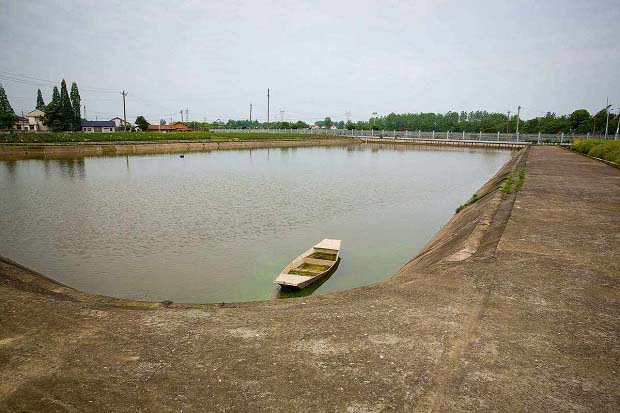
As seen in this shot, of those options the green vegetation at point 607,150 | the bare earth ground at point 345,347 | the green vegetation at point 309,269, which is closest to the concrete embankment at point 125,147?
the green vegetation at point 309,269

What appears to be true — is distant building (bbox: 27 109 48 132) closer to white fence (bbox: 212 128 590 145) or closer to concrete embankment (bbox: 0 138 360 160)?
white fence (bbox: 212 128 590 145)

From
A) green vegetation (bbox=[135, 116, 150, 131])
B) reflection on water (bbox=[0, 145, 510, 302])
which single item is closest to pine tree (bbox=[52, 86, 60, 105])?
green vegetation (bbox=[135, 116, 150, 131])

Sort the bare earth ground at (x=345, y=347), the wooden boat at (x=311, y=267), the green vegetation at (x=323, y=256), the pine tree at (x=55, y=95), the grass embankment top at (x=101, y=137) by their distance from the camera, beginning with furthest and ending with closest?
the pine tree at (x=55, y=95) → the grass embankment top at (x=101, y=137) → the green vegetation at (x=323, y=256) → the wooden boat at (x=311, y=267) → the bare earth ground at (x=345, y=347)

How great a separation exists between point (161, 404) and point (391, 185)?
27979mm

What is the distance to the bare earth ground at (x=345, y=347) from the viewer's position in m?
4.10

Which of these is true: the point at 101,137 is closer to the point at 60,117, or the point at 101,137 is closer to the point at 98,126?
the point at 60,117

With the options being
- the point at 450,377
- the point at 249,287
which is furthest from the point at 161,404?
the point at 249,287

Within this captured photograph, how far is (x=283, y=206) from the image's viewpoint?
70.2 feet

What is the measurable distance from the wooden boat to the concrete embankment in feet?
152

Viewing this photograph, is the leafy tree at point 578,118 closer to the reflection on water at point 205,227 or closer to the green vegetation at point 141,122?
the reflection on water at point 205,227

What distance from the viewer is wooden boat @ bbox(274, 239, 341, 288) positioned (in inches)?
412

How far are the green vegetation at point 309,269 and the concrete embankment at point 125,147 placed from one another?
1836 inches

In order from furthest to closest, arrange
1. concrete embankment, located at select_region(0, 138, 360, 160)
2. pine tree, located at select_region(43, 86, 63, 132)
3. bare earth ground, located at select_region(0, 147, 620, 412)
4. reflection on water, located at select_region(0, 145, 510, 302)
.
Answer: pine tree, located at select_region(43, 86, 63, 132)
concrete embankment, located at select_region(0, 138, 360, 160)
reflection on water, located at select_region(0, 145, 510, 302)
bare earth ground, located at select_region(0, 147, 620, 412)

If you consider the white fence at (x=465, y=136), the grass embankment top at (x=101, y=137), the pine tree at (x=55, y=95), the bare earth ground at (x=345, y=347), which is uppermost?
Result: the pine tree at (x=55, y=95)
